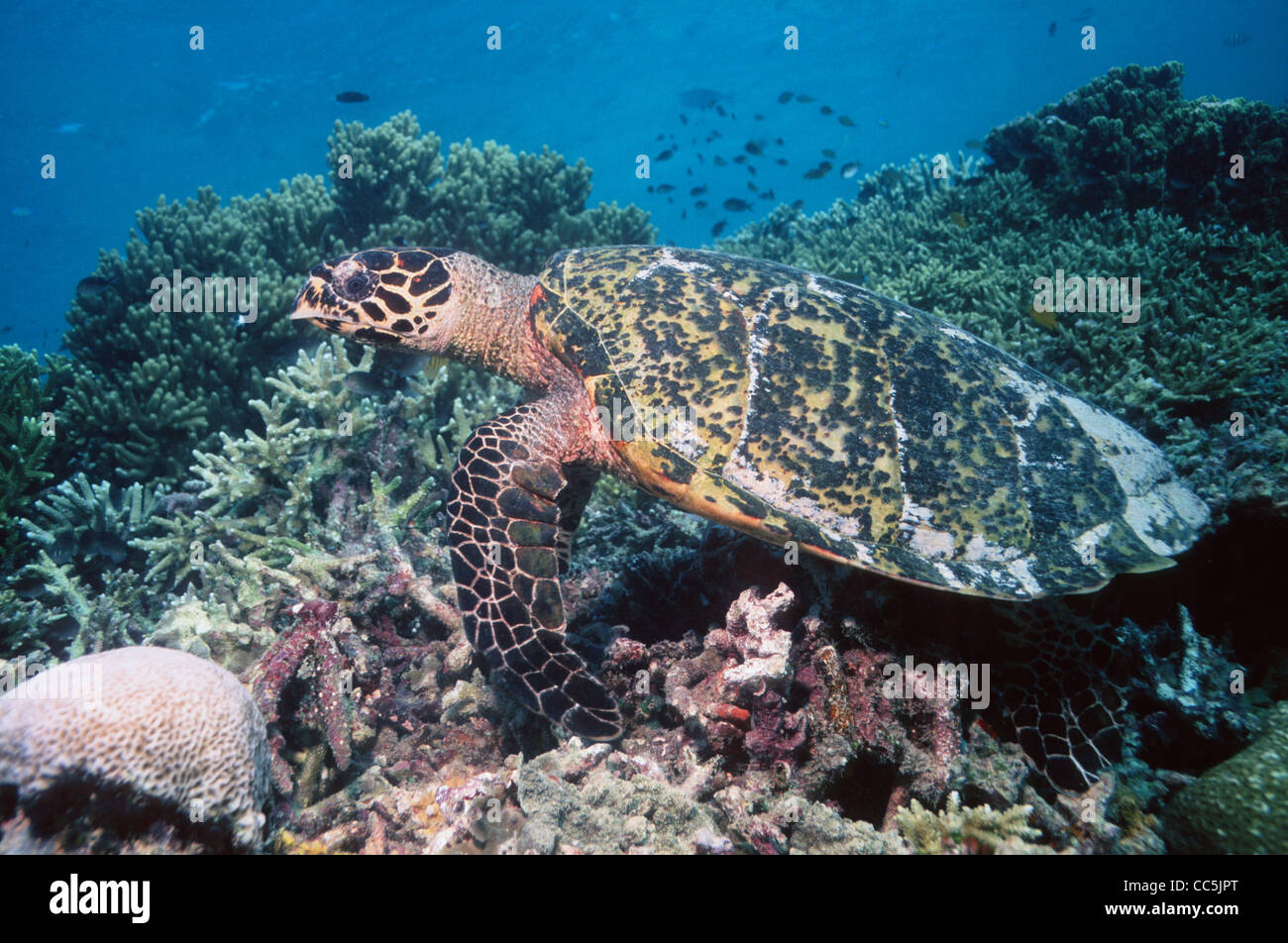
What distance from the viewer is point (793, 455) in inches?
99.4

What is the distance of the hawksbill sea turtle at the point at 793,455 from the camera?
93.3 inches

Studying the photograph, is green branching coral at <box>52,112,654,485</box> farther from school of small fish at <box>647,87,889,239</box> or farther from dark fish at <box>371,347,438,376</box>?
school of small fish at <box>647,87,889,239</box>

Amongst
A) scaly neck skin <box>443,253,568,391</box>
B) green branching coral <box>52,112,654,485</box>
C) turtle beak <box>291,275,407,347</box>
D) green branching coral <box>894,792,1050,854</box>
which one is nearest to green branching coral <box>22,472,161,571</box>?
green branching coral <box>52,112,654,485</box>

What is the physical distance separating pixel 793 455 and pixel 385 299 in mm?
2529

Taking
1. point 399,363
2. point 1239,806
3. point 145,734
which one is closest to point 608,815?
point 145,734

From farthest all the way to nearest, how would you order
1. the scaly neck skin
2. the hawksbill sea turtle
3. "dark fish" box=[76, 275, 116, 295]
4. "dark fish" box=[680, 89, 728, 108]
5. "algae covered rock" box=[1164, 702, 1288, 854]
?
"dark fish" box=[680, 89, 728, 108] → "dark fish" box=[76, 275, 116, 295] → the scaly neck skin → the hawksbill sea turtle → "algae covered rock" box=[1164, 702, 1288, 854]

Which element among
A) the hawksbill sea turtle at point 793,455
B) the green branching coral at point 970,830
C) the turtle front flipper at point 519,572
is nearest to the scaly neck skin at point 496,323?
the hawksbill sea turtle at point 793,455

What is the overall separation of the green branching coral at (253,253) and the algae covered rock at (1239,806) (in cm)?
637

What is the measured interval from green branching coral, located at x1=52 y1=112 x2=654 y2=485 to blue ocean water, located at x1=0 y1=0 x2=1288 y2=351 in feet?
47.1

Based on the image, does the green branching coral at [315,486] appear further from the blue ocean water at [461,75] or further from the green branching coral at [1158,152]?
the blue ocean water at [461,75]

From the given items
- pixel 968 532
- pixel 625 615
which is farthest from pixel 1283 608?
pixel 625 615

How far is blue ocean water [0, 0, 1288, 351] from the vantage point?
38.2 meters
